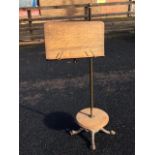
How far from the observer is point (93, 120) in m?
4.52

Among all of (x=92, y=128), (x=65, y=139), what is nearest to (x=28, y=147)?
(x=65, y=139)

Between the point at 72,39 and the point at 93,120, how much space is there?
1.50 metres

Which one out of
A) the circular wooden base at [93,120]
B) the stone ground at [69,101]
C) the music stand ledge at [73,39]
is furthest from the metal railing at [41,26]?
the music stand ledge at [73,39]

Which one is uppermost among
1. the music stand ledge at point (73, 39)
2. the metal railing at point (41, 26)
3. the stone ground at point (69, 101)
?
the metal railing at point (41, 26)

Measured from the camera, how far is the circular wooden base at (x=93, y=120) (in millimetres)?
4371

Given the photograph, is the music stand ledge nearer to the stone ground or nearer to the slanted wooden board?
the slanted wooden board

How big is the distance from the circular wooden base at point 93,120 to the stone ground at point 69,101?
0.42 m

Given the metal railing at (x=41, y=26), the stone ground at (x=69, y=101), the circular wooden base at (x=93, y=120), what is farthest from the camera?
the metal railing at (x=41, y=26)

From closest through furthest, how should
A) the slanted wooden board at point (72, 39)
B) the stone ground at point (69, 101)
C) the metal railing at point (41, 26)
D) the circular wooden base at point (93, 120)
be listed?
the slanted wooden board at point (72, 39) < the circular wooden base at point (93, 120) < the stone ground at point (69, 101) < the metal railing at point (41, 26)

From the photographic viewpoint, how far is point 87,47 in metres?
3.83

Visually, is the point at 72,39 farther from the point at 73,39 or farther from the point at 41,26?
the point at 41,26

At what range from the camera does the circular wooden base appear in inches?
172

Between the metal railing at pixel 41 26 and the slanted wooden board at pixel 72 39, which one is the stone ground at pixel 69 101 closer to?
the metal railing at pixel 41 26

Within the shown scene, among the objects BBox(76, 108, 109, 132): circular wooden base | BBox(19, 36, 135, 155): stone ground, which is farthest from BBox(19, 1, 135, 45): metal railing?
BBox(76, 108, 109, 132): circular wooden base
